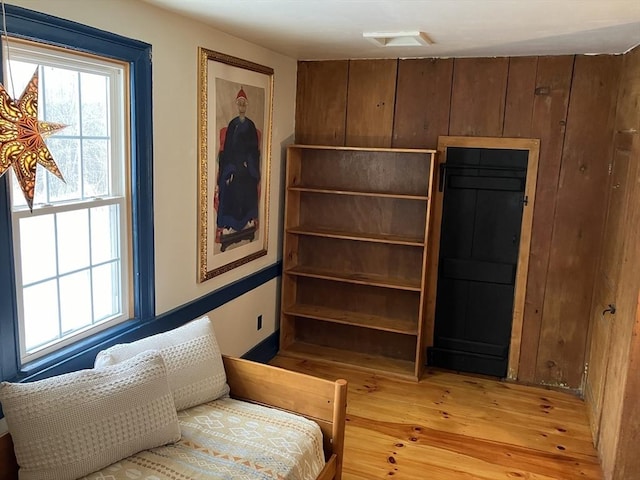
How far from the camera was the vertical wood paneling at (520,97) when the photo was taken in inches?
141

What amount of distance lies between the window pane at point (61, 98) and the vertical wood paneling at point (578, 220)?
2.97 metres

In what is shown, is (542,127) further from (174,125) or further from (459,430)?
(174,125)

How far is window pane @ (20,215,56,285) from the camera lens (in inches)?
78.6

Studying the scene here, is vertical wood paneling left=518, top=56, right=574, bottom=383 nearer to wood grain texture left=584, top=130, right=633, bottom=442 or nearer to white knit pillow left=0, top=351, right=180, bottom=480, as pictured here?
wood grain texture left=584, top=130, right=633, bottom=442

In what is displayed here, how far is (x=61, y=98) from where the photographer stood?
2.11 m

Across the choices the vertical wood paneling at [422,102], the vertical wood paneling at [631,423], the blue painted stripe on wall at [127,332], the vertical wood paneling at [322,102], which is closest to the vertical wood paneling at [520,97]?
the vertical wood paneling at [422,102]

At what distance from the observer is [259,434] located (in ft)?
7.22

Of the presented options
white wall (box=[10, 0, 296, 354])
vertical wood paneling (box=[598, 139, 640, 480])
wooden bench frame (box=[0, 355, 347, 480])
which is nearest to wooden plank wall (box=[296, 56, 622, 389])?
vertical wood paneling (box=[598, 139, 640, 480])

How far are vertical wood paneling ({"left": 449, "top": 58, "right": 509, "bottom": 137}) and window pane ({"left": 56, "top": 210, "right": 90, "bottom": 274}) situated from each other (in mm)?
2536

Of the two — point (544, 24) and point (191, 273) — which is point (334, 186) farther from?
point (544, 24)

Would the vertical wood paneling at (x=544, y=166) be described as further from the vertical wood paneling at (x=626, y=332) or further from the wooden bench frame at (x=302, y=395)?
the wooden bench frame at (x=302, y=395)

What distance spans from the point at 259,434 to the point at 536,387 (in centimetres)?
243

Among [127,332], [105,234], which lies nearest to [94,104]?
[105,234]

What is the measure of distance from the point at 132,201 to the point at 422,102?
2.22 metres
